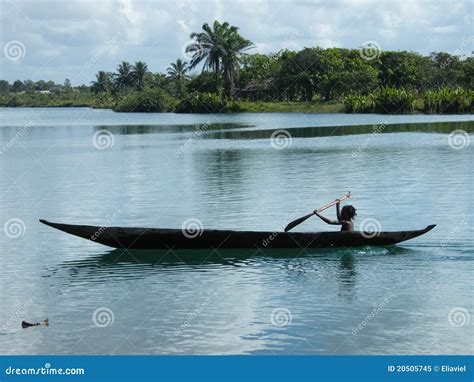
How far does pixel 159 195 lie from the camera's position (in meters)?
28.6

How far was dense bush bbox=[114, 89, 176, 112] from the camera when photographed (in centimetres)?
11906

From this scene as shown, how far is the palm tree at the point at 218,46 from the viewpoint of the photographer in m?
98.6

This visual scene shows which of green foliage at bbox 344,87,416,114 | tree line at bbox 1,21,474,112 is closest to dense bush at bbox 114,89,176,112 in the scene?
tree line at bbox 1,21,474,112

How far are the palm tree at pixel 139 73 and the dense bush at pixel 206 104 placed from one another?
130ft

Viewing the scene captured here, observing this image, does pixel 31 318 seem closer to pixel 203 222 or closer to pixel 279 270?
pixel 279 270

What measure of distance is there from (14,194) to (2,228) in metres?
7.62

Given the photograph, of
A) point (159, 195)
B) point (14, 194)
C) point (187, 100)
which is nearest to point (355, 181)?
point (159, 195)

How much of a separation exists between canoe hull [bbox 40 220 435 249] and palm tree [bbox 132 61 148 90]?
133 m
